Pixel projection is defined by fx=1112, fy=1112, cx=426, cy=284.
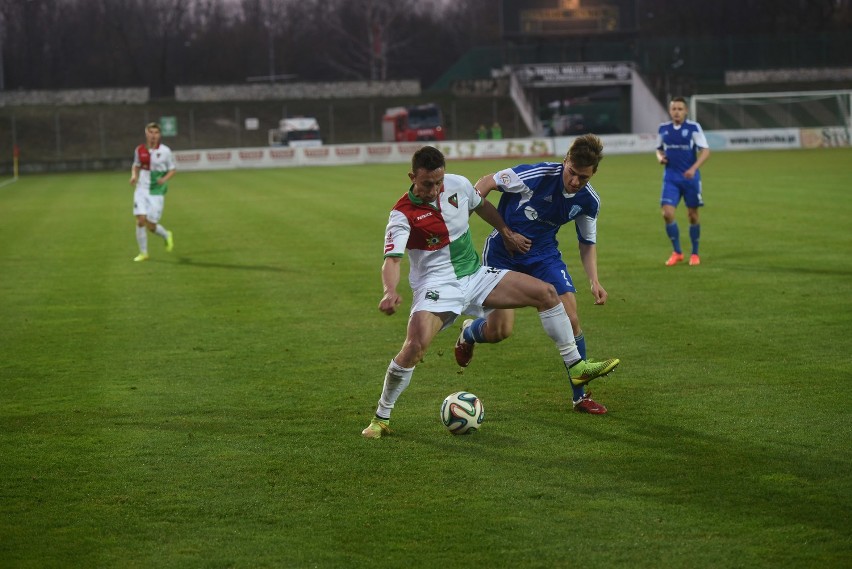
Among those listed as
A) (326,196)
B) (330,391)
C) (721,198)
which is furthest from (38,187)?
(330,391)

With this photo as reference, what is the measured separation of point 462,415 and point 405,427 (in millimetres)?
489

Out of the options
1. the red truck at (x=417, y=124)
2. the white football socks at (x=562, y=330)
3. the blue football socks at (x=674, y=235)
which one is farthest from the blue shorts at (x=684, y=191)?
the red truck at (x=417, y=124)

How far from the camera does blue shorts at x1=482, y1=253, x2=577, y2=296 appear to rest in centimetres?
821

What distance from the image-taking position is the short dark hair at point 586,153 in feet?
24.6

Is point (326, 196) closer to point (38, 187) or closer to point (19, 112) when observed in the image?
point (38, 187)

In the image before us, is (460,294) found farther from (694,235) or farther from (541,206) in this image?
(694,235)

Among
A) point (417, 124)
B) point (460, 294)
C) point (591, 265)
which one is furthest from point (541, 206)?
point (417, 124)

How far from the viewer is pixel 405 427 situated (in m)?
7.42

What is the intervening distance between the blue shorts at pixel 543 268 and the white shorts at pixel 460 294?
55cm

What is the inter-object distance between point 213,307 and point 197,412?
497 centimetres

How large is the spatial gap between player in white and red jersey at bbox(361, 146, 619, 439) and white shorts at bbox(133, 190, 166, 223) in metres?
11.3

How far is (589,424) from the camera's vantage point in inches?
291

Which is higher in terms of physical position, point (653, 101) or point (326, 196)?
point (653, 101)

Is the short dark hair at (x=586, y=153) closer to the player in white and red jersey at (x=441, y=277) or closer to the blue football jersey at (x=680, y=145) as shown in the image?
the player in white and red jersey at (x=441, y=277)
